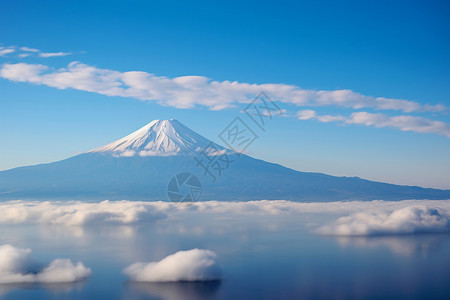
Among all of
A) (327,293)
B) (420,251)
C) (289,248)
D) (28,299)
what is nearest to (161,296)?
(28,299)

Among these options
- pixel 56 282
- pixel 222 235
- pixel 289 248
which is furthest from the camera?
pixel 222 235

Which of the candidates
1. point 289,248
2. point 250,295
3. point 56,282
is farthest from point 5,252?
point 289,248

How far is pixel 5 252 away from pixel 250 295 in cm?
5632

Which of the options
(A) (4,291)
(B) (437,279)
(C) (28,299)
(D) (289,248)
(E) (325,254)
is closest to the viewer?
(C) (28,299)

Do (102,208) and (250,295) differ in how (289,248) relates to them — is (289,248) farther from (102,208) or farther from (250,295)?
(102,208)

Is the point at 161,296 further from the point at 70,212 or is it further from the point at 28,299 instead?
the point at 70,212

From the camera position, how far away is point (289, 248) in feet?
444

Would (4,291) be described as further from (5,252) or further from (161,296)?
(161,296)

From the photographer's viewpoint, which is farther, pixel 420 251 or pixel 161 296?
pixel 420 251

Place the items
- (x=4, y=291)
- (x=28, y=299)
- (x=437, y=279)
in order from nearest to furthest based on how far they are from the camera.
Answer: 1. (x=28, y=299)
2. (x=4, y=291)
3. (x=437, y=279)

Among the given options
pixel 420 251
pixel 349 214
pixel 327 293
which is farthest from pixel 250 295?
pixel 349 214

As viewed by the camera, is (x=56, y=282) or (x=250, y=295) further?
(x=56, y=282)

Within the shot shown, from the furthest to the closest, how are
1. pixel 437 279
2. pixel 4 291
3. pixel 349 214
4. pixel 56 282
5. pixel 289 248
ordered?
pixel 349 214 < pixel 289 248 < pixel 437 279 < pixel 56 282 < pixel 4 291

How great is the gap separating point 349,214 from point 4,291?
14951 centimetres
